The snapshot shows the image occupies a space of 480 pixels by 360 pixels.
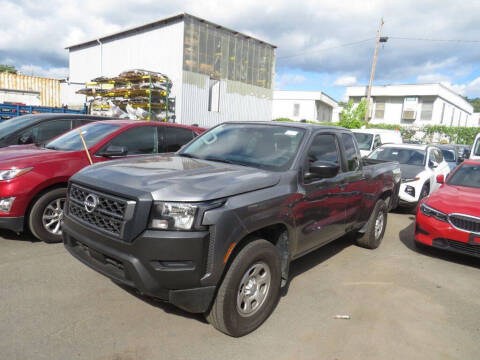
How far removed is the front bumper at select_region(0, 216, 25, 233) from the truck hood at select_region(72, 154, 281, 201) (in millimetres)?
1802

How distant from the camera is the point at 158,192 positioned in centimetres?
259

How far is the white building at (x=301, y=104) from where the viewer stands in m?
41.7

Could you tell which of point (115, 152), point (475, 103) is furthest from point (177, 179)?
point (475, 103)

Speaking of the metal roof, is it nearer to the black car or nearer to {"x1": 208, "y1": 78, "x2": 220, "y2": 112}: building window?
{"x1": 208, "y1": 78, "x2": 220, "y2": 112}: building window

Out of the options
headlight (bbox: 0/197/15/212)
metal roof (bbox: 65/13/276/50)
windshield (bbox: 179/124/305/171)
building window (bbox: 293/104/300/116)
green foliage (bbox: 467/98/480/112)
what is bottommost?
headlight (bbox: 0/197/15/212)

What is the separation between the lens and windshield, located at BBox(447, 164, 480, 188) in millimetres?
5957

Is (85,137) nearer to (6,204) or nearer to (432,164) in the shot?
(6,204)

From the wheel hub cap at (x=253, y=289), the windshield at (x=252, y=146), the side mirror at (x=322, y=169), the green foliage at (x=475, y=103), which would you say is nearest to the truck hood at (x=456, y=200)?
the side mirror at (x=322, y=169)

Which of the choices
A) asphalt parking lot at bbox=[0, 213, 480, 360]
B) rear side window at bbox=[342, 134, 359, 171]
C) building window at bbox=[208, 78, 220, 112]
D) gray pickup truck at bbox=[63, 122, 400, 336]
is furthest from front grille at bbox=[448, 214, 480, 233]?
building window at bbox=[208, 78, 220, 112]

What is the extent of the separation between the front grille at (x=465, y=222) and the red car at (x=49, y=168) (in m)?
4.68

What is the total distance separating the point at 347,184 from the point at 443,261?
2.22 meters

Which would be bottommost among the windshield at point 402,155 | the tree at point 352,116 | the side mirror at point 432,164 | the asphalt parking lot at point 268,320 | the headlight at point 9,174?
the asphalt parking lot at point 268,320

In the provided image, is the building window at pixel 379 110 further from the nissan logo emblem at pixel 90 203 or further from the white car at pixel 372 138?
the nissan logo emblem at pixel 90 203

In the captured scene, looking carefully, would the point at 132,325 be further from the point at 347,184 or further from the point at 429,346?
the point at 347,184
